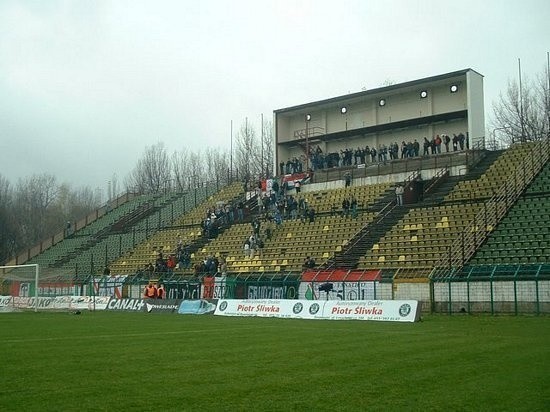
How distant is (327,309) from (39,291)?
66.4 feet

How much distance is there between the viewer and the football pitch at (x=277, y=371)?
8828 millimetres

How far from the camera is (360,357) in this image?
1366cm

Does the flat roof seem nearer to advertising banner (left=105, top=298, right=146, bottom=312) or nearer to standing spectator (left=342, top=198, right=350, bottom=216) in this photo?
standing spectator (left=342, top=198, right=350, bottom=216)

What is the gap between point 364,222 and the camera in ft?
142

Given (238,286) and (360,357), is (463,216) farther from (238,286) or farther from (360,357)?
(360,357)

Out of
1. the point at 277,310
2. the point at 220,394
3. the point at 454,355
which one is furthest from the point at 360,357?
the point at 277,310

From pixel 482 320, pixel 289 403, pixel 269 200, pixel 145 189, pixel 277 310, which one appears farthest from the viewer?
pixel 145 189

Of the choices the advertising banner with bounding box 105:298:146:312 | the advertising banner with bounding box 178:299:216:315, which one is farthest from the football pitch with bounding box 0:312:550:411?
the advertising banner with bounding box 105:298:146:312

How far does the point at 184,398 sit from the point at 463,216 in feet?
104

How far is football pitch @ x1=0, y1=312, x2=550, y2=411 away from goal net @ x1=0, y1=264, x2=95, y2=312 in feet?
66.7

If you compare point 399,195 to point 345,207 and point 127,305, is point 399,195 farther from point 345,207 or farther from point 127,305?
point 127,305

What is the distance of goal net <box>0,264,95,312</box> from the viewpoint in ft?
129

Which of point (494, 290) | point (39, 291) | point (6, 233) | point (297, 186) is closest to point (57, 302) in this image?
point (39, 291)

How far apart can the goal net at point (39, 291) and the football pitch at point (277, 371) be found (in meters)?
20.3
